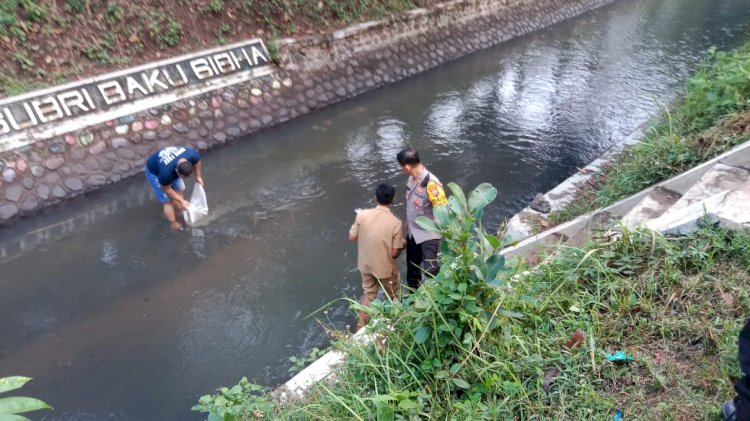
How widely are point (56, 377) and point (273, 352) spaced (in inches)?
77.4

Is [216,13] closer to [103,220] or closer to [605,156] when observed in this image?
[103,220]

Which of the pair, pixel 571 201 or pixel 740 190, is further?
pixel 571 201

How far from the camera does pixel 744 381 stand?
7.53 feet

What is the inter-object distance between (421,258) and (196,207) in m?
3.39

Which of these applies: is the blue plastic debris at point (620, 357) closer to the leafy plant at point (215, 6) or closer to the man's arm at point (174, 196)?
the man's arm at point (174, 196)

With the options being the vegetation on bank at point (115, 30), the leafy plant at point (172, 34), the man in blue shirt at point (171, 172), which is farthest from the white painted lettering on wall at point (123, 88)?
the man in blue shirt at point (171, 172)

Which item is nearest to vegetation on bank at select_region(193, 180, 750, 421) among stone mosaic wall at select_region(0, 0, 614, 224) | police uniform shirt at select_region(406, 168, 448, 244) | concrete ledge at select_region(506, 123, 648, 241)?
police uniform shirt at select_region(406, 168, 448, 244)

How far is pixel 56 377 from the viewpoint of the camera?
4.83 m

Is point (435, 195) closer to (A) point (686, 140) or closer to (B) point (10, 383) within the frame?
(A) point (686, 140)

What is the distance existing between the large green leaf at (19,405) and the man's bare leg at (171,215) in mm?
5263

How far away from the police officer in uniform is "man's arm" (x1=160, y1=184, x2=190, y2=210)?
3.26m

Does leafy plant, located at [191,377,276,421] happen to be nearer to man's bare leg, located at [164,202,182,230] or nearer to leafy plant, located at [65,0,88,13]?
man's bare leg, located at [164,202,182,230]

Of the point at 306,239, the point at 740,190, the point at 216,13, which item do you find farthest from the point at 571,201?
the point at 216,13

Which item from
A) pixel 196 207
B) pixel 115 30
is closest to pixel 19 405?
pixel 196 207
